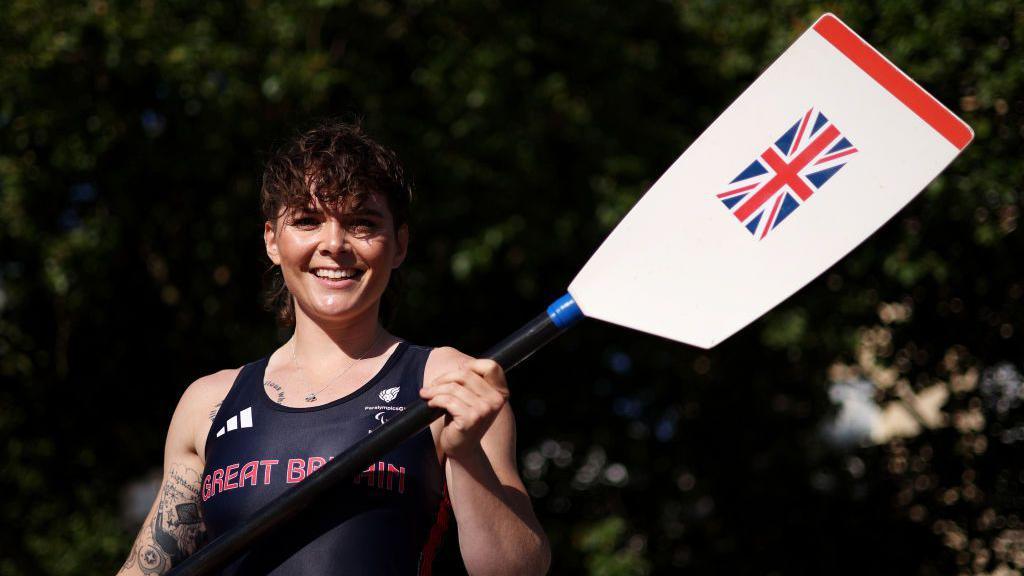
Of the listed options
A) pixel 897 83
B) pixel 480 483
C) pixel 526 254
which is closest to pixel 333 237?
pixel 480 483

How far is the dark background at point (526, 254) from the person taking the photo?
5.16 meters

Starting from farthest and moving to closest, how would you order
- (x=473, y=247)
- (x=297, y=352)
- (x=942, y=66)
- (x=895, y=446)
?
(x=895, y=446)
(x=473, y=247)
(x=942, y=66)
(x=297, y=352)

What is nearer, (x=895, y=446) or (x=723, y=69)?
(x=723, y=69)

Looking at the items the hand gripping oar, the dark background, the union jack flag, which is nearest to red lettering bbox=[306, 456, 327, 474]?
the hand gripping oar

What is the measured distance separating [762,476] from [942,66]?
104 inches

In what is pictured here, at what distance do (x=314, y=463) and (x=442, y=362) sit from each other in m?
0.31

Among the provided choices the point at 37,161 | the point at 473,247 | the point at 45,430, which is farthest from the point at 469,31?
the point at 45,430

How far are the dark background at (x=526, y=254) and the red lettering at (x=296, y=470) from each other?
3174mm

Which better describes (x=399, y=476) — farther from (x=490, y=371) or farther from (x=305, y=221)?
(x=305, y=221)

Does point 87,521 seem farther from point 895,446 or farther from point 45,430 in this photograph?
point 895,446

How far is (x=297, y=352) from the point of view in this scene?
2314 mm

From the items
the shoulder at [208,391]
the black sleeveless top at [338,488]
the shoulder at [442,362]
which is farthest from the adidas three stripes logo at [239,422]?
the shoulder at [442,362]

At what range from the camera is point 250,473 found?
6.89 feet

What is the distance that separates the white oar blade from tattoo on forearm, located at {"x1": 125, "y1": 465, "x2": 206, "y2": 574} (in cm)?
88
